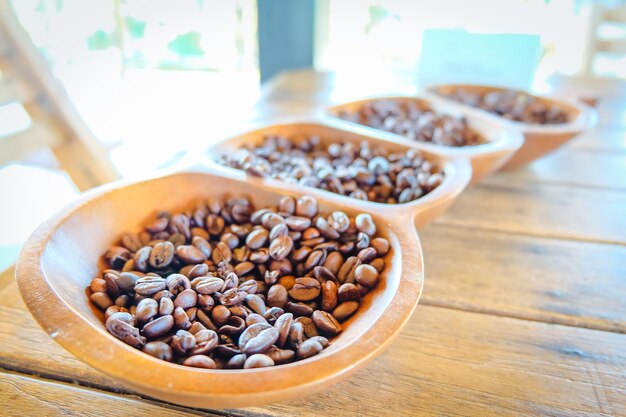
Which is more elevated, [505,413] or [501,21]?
[501,21]

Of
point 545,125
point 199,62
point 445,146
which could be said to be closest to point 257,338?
point 445,146

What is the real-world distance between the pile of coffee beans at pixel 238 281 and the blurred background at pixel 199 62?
21cm

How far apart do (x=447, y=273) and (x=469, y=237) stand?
0.38 ft

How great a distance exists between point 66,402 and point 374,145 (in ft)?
1.88

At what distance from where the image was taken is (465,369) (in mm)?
505

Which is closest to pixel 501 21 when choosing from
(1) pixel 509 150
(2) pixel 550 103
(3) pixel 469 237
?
(2) pixel 550 103

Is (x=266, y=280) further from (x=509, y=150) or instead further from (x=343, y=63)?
(x=343, y=63)

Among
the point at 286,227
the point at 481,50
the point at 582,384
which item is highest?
the point at 481,50

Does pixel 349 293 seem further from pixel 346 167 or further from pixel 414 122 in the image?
pixel 414 122

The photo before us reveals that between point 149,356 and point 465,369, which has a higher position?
point 149,356

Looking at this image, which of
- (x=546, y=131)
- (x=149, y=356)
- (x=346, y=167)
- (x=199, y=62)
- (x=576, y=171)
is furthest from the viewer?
(x=199, y=62)

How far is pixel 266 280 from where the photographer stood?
20.7 inches

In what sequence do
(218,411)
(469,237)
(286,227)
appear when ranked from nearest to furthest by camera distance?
(218,411)
(286,227)
(469,237)

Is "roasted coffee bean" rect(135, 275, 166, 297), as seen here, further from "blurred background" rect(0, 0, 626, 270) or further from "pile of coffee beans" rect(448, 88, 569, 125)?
"pile of coffee beans" rect(448, 88, 569, 125)
